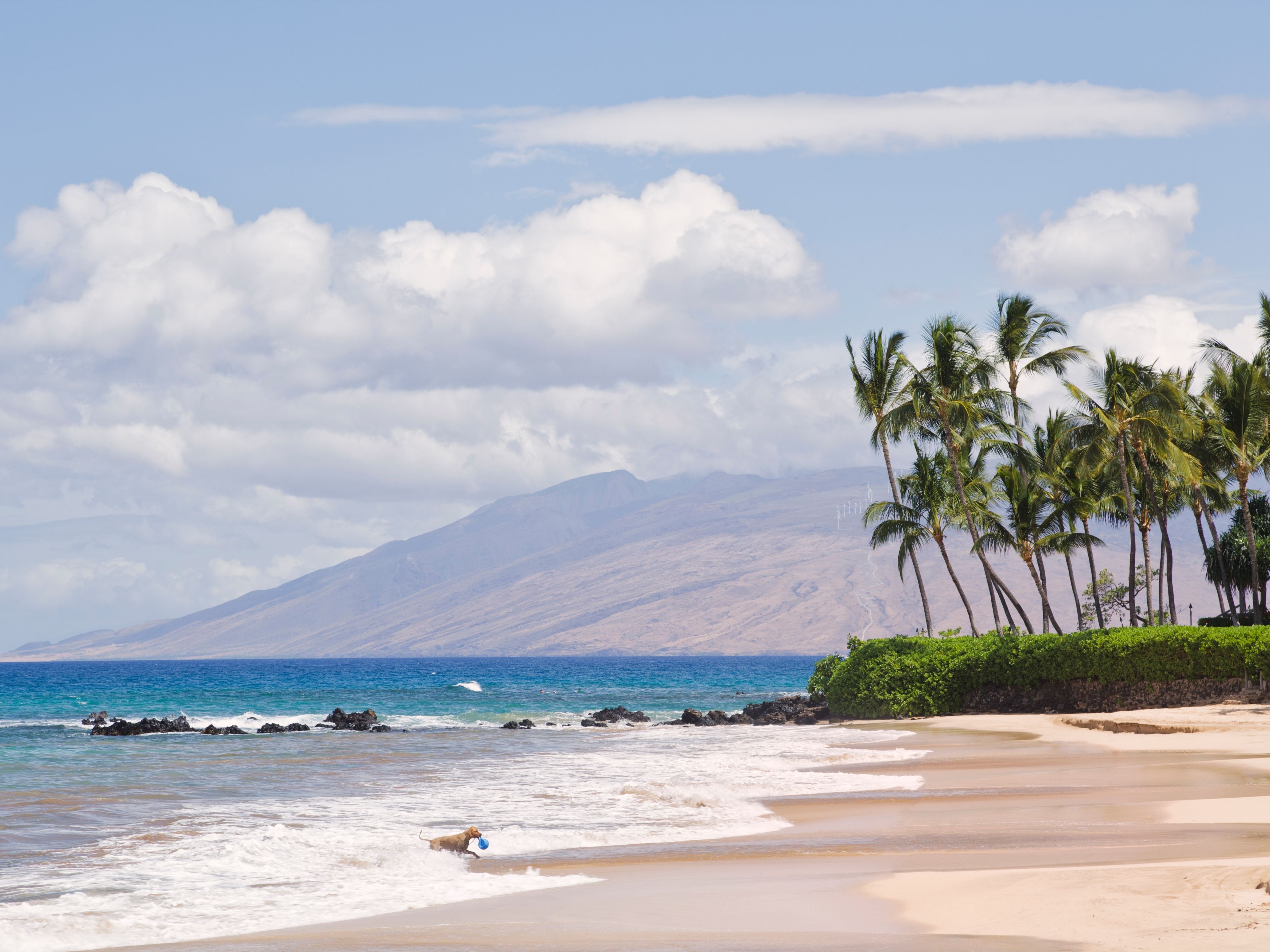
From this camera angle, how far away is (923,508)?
44844mm

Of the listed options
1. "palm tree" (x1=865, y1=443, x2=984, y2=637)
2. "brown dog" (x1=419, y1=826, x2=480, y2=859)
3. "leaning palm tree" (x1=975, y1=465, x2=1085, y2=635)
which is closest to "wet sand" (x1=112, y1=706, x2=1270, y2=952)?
"brown dog" (x1=419, y1=826, x2=480, y2=859)

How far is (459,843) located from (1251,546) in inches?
1163

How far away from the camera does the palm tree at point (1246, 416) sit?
114 ft

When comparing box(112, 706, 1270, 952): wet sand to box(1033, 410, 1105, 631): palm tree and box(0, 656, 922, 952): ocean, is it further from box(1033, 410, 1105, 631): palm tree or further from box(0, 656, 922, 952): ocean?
box(1033, 410, 1105, 631): palm tree

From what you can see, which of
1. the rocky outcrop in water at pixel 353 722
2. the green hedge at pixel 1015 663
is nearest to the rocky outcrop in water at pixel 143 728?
the rocky outcrop in water at pixel 353 722

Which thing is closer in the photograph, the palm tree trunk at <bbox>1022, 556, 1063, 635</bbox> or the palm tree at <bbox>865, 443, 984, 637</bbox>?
the palm tree trunk at <bbox>1022, 556, 1063, 635</bbox>

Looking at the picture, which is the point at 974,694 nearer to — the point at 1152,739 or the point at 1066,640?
the point at 1066,640

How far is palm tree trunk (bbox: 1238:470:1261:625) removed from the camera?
3419 centimetres

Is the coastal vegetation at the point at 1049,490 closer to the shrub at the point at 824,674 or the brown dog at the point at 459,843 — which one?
the shrub at the point at 824,674

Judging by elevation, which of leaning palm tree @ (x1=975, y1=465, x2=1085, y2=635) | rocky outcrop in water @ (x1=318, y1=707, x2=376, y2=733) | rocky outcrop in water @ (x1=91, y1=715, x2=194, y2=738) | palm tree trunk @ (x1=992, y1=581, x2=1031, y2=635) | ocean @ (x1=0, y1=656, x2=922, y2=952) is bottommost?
rocky outcrop in water @ (x1=318, y1=707, x2=376, y2=733)

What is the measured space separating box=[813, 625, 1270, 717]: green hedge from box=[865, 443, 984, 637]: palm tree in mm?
4847

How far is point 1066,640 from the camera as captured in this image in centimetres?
3306

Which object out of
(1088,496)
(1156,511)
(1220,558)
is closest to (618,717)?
(1088,496)

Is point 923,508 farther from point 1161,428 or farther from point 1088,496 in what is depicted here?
point 1161,428
